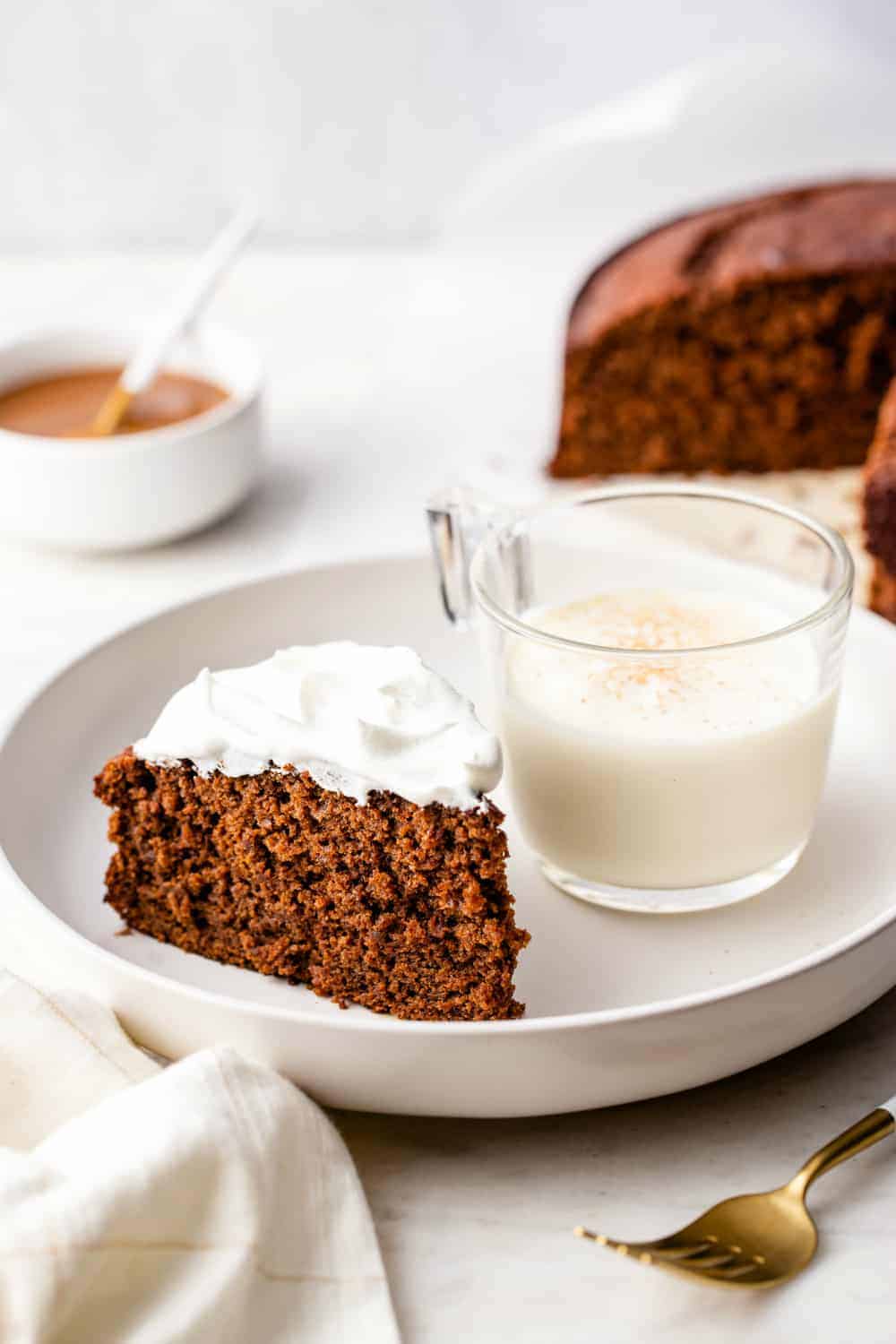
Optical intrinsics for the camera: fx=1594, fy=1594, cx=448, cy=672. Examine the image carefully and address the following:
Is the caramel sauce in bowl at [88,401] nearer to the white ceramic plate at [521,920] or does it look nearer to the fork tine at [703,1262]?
the white ceramic plate at [521,920]

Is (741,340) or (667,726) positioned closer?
(667,726)

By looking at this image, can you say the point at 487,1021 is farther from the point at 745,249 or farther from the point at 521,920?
the point at 745,249

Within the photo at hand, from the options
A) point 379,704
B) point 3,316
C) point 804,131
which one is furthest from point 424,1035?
point 804,131

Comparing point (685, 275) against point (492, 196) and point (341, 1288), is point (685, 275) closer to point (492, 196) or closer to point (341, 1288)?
point (492, 196)

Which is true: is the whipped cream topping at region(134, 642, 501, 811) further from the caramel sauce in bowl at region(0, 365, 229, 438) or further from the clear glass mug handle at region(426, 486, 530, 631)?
the caramel sauce in bowl at region(0, 365, 229, 438)

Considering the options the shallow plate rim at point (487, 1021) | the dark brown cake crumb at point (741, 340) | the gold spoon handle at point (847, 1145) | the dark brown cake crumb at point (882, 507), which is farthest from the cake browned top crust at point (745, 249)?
the gold spoon handle at point (847, 1145)

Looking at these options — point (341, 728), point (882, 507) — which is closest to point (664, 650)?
point (341, 728)
